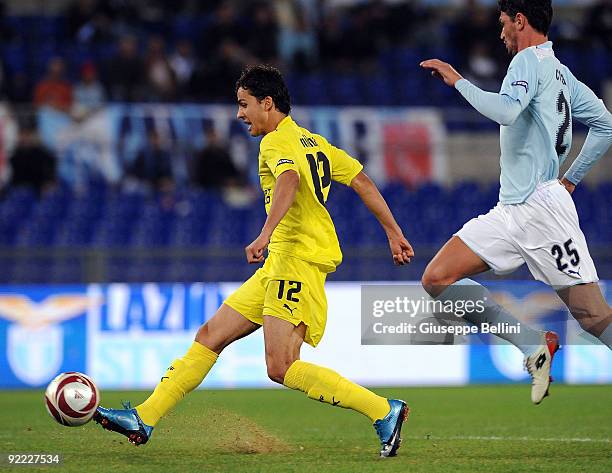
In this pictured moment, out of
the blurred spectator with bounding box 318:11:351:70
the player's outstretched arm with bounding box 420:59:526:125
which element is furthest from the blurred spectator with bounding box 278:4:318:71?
the player's outstretched arm with bounding box 420:59:526:125

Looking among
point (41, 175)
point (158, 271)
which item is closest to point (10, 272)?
point (158, 271)

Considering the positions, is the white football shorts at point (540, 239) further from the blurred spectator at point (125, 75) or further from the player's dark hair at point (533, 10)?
the blurred spectator at point (125, 75)

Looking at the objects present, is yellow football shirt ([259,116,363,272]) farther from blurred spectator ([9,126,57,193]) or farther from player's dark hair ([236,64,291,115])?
blurred spectator ([9,126,57,193])

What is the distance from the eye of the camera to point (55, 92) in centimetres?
1419

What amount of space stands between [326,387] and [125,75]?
976cm

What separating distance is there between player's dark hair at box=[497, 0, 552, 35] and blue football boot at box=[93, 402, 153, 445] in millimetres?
2799

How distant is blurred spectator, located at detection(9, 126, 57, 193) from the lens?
43.5 ft

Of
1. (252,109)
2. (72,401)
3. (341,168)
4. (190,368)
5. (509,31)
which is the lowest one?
(72,401)

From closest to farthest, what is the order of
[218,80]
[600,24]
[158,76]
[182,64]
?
[158,76] → [218,80] → [182,64] → [600,24]

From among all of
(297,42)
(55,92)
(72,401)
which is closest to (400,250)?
(72,401)

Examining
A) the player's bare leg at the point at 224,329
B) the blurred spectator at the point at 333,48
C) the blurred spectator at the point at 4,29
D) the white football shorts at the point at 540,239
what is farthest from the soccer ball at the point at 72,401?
the blurred spectator at the point at 333,48

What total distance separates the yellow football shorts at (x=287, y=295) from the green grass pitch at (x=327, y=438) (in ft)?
2.35

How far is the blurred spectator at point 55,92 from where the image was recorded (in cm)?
1406

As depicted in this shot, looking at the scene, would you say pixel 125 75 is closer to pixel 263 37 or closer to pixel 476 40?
pixel 263 37
